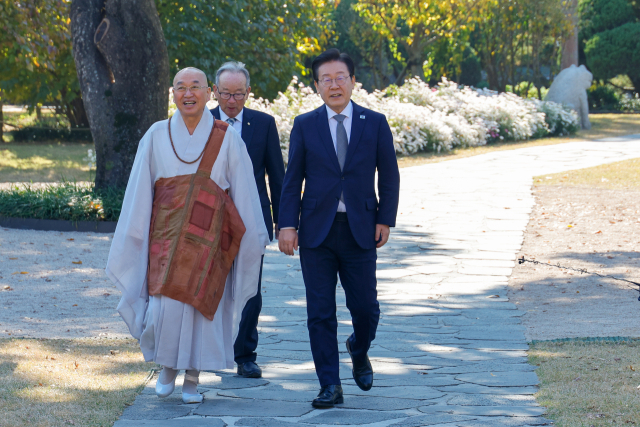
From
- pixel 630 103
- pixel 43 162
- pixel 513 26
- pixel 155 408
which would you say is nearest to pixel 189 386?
pixel 155 408

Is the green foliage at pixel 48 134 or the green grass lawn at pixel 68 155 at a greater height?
the green foliage at pixel 48 134

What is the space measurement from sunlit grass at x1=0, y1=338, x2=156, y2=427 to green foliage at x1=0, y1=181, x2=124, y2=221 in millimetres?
5197

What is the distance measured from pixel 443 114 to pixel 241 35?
5697 millimetres

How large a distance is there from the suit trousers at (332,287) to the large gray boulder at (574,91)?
70.6ft

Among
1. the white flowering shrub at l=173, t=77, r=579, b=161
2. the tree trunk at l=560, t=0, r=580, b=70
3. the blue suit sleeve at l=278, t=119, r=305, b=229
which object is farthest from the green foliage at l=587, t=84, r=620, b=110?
the blue suit sleeve at l=278, t=119, r=305, b=229

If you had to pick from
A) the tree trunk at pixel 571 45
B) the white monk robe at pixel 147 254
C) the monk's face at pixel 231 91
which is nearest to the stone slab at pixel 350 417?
the white monk robe at pixel 147 254

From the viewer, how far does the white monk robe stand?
13.3 ft

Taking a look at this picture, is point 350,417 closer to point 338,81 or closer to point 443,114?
point 338,81

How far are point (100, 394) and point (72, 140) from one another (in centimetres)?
2220

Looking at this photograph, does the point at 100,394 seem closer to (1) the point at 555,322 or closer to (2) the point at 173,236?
(2) the point at 173,236

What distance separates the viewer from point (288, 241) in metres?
4.24

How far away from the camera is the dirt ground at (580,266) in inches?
238

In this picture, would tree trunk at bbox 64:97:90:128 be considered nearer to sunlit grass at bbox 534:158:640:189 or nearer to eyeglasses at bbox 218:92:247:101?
sunlit grass at bbox 534:158:640:189

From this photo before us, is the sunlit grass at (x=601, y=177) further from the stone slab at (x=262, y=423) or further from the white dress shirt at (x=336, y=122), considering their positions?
the stone slab at (x=262, y=423)
